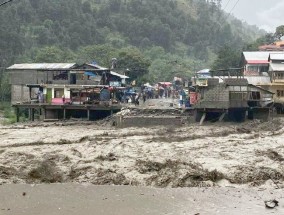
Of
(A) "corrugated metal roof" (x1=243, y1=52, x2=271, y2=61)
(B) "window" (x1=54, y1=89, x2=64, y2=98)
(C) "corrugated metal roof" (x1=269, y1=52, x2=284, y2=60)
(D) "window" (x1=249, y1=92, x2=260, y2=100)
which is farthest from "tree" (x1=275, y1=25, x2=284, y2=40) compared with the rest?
(B) "window" (x1=54, y1=89, x2=64, y2=98)

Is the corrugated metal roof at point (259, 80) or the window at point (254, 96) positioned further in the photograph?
the corrugated metal roof at point (259, 80)

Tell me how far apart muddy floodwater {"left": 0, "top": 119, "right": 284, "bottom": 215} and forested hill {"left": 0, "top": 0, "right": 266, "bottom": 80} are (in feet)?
115

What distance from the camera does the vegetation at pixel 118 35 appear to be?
70875 millimetres

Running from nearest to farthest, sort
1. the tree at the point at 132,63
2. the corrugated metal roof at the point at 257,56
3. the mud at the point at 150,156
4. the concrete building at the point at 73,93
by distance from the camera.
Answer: the mud at the point at 150,156 < the concrete building at the point at 73,93 < the corrugated metal roof at the point at 257,56 < the tree at the point at 132,63

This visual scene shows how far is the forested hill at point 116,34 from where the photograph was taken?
71.3 meters

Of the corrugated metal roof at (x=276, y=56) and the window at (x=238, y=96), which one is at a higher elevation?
the corrugated metal roof at (x=276, y=56)

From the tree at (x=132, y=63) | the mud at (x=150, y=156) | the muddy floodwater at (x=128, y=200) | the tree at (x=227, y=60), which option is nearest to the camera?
the muddy floodwater at (x=128, y=200)

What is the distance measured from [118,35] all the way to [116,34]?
539 mm

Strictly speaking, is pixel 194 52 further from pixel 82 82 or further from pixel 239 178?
pixel 239 178

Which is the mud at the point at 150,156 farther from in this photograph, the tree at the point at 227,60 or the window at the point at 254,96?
the tree at the point at 227,60

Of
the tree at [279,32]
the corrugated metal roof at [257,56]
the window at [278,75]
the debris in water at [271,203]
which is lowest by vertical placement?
the debris in water at [271,203]

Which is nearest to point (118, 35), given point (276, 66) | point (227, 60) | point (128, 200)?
point (227, 60)

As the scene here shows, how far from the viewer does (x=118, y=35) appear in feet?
345

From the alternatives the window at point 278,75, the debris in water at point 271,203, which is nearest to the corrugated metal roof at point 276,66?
the window at point 278,75
